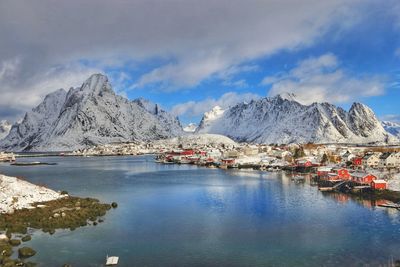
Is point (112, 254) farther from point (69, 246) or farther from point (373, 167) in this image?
point (373, 167)

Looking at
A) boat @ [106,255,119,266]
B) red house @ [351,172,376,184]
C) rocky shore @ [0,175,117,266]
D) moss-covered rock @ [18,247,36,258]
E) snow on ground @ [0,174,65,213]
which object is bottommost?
boat @ [106,255,119,266]

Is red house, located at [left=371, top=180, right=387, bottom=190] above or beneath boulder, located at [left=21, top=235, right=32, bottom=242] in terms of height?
above

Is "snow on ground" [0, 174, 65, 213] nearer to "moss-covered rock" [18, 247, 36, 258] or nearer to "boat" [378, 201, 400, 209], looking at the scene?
"moss-covered rock" [18, 247, 36, 258]

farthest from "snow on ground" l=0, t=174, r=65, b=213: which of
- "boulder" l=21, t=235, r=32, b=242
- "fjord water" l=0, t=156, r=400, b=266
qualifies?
"boulder" l=21, t=235, r=32, b=242

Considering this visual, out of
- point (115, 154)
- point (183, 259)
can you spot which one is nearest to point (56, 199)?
point (183, 259)

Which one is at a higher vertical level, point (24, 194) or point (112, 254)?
point (24, 194)

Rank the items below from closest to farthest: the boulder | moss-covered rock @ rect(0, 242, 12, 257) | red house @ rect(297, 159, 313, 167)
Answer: moss-covered rock @ rect(0, 242, 12, 257) < the boulder < red house @ rect(297, 159, 313, 167)
